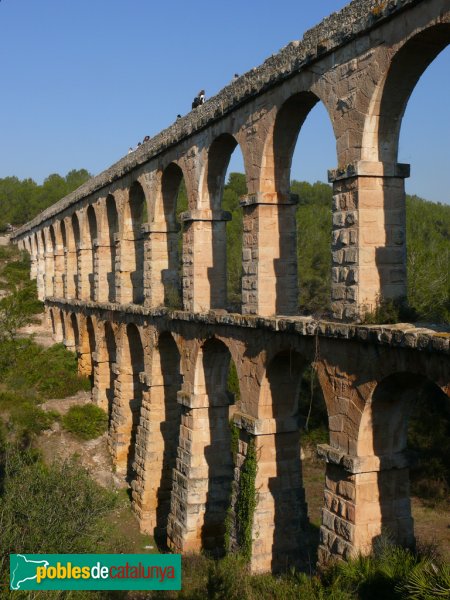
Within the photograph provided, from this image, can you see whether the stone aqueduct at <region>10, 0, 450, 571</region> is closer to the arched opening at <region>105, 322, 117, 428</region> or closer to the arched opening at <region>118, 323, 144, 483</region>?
the arched opening at <region>118, 323, 144, 483</region>

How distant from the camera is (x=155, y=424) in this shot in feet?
48.6

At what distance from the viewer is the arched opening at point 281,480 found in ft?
32.9

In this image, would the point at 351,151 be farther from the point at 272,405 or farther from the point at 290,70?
the point at 272,405

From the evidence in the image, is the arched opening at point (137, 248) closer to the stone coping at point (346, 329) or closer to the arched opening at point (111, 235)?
the arched opening at point (111, 235)

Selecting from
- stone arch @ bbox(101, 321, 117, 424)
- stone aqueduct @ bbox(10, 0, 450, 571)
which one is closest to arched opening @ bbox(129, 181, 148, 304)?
stone aqueduct @ bbox(10, 0, 450, 571)

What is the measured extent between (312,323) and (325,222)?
2223cm

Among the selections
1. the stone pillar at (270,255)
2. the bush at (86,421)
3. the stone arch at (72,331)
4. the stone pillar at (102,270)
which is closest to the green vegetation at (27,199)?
the stone arch at (72,331)

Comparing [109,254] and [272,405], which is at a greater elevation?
[109,254]

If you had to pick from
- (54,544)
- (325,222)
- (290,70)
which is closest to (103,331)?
(54,544)

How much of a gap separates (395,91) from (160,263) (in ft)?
27.0

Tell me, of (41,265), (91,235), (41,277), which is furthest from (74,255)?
(41,265)

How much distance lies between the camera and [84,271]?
22.4 m

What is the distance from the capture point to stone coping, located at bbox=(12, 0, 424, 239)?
768 cm

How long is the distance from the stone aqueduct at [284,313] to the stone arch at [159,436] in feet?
0.11
